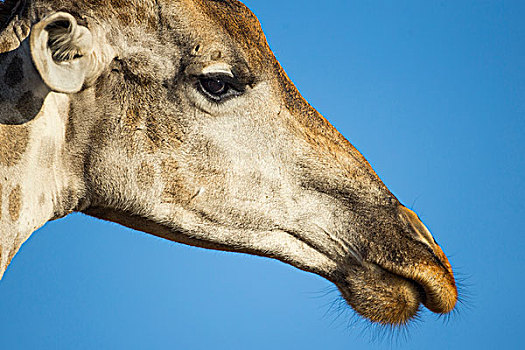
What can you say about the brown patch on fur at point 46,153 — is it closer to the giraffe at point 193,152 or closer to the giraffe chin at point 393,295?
the giraffe at point 193,152

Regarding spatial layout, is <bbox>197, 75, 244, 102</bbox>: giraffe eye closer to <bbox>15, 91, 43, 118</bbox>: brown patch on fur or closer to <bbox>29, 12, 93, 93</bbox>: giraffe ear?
<bbox>29, 12, 93, 93</bbox>: giraffe ear

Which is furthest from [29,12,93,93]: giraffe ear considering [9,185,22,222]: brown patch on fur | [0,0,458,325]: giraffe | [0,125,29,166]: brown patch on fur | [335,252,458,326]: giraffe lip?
[335,252,458,326]: giraffe lip

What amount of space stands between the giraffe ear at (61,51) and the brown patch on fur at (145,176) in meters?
0.42

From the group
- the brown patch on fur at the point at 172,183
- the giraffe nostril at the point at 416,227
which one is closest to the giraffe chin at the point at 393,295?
the giraffe nostril at the point at 416,227

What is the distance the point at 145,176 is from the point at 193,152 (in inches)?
8.6

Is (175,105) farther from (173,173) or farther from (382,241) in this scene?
(382,241)

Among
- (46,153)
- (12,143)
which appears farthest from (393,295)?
(12,143)

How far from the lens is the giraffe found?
231cm

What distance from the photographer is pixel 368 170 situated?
9.29 feet

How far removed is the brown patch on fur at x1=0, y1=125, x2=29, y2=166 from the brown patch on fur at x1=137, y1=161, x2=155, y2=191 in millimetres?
445

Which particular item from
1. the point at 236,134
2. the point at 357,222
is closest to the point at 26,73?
the point at 236,134

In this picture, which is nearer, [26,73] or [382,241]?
[26,73]

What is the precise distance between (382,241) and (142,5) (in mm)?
1429

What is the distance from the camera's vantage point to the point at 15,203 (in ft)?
7.42
